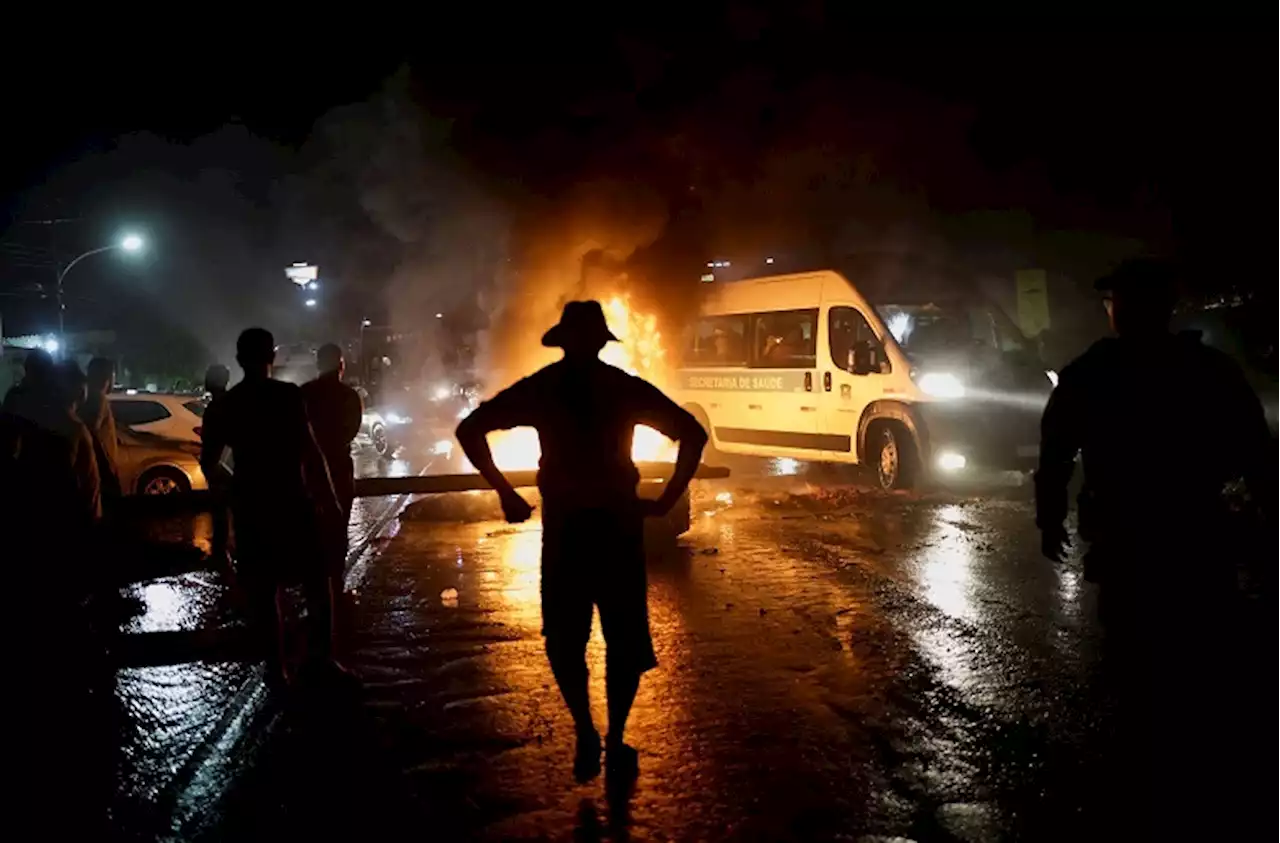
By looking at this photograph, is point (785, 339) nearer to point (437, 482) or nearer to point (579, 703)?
point (437, 482)

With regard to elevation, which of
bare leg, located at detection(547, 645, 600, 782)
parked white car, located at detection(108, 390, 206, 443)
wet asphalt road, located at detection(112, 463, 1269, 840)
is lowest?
wet asphalt road, located at detection(112, 463, 1269, 840)

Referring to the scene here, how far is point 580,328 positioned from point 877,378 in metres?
9.94

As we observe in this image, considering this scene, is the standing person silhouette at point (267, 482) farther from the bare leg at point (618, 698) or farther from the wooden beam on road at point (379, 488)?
the wooden beam on road at point (379, 488)

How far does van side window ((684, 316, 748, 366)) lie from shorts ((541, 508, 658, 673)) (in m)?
11.7

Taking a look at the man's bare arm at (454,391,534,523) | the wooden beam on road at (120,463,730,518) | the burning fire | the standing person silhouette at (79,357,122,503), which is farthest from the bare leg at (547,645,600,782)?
the burning fire

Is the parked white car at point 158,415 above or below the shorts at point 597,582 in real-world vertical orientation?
above

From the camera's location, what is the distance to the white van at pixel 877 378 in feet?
43.1

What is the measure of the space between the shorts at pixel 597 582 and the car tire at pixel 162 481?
1046 centimetres

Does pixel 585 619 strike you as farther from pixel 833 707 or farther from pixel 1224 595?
pixel 1224 595

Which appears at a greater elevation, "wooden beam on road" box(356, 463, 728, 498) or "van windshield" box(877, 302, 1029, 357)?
"van windshield" box(877, 302, 1029, 357)

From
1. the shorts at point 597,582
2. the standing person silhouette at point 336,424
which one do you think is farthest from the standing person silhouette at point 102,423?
the shorts at point 597,582

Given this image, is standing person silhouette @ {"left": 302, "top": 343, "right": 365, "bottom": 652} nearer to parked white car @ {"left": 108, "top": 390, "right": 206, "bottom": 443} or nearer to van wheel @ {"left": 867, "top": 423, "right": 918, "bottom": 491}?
parked white car @ {"left": 108, "top": 390, "right": 206, "bottom": 443}

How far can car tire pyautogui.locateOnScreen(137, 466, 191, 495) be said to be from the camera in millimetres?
13336

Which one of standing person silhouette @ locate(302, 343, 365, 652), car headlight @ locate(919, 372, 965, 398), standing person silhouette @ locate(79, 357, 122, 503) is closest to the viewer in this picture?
standing person silhouette @ locate(302, 343, 365, 652)
